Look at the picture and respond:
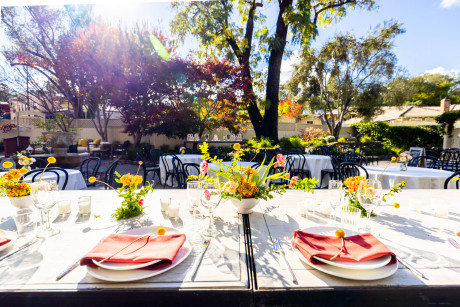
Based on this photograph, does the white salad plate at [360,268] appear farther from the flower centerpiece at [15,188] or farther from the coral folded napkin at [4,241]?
the flower centerpiece at [15,188]

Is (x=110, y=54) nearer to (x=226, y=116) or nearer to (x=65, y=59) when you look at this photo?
(x=65, y=59)

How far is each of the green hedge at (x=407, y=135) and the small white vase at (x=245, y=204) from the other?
1543 cm

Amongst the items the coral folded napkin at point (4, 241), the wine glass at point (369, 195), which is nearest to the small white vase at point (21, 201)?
the coral folded napkin at point (4, 241)

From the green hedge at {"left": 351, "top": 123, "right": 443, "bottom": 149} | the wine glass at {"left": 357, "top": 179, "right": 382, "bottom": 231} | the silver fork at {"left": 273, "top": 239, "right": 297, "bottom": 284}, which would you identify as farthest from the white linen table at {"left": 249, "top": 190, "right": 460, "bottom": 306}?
the green hedge at {"left": 351, "top": 123, "right": 443, "bottom": 149}

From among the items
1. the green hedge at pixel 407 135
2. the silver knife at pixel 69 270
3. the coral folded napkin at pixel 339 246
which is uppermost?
the green hedge at pixel 407 135

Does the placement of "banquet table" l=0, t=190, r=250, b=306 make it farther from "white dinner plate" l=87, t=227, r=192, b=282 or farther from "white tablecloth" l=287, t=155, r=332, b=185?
"white tablecloth" l=287, t=155, r=332, b=185

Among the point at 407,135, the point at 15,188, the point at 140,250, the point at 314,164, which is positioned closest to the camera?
the point at 140,250

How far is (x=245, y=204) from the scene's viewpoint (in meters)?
1.35

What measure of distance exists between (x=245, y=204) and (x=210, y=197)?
0.33 m

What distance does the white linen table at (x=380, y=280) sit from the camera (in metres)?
0.70

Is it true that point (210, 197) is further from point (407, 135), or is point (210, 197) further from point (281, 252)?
point (407, 135)

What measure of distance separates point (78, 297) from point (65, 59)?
40.1ft

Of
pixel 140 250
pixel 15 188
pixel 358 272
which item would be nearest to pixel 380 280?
pixel 358 272

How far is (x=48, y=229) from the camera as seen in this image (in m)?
1.13
